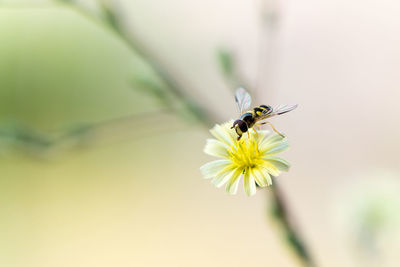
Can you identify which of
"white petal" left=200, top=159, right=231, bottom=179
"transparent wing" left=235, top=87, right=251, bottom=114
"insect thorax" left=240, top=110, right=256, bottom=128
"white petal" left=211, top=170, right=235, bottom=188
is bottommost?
"white petal" left=211, top=170, right=235, bottom=188

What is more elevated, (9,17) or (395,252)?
(9,17)

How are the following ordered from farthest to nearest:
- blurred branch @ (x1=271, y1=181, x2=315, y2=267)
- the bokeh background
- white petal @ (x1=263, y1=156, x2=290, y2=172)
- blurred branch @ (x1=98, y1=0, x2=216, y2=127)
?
the bokeh background, blurred branch @ (x1=98, y1=0, x2=216, y2=127), blurred branch @ (x1=271, y1=181, x2=315, y2=267), white petal @ (x1=263, y1=156, x2=290, y2=172)

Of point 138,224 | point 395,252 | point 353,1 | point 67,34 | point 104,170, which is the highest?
point 67,34

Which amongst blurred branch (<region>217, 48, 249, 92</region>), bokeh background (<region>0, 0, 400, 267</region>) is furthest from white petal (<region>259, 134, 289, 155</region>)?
bokeh background (<region>0, 0, 400, 267</region>)

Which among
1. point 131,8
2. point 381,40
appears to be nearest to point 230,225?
point 381,40

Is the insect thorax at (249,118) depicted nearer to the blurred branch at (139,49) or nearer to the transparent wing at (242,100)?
the transparent wing at (242,100)

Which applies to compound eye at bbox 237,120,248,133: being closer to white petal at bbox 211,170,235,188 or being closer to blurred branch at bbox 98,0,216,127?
white petal at bbox 211,170,235,188

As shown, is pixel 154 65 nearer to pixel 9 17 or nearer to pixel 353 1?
pixel 353 1

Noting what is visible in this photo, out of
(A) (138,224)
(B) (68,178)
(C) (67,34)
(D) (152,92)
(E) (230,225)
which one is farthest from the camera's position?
(C) (67,34)
